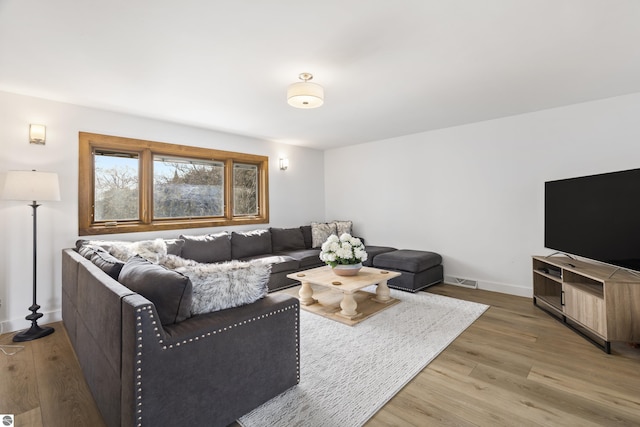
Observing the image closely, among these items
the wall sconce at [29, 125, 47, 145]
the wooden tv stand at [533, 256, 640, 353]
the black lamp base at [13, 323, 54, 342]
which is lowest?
the black lamp base at [13, 323, 54, 342]

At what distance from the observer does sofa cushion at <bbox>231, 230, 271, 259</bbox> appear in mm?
4496

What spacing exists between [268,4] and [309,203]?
14.6ft

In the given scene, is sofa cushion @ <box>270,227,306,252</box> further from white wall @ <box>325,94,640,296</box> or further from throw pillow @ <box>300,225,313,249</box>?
white wall @ <box>325,94,640,296</box>

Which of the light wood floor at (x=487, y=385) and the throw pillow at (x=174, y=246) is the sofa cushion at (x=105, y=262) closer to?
the light wood floor at (x=487, y=385)

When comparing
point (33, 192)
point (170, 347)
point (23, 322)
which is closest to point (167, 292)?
point (170, 347)

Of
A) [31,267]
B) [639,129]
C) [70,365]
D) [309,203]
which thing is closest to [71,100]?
[31,267]

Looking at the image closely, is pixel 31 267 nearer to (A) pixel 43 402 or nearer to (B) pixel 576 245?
(A) pixel 43 402

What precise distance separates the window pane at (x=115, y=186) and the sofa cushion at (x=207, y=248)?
2.55 feet

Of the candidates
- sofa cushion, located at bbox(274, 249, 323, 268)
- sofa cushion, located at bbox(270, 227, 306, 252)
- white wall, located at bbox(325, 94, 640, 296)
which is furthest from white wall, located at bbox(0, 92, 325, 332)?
white wall, located at bbox(325, 94, 640, 296)

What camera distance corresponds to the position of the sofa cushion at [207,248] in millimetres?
3963

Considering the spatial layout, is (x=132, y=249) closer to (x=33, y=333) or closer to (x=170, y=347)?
(x=33, y=333)

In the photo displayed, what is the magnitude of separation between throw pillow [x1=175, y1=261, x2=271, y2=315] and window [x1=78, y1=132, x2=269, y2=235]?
259 centimetres

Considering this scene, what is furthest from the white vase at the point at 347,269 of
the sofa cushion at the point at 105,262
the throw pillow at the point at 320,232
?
the sofa cushion at the point at 105,262

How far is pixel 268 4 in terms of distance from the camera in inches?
69.4
